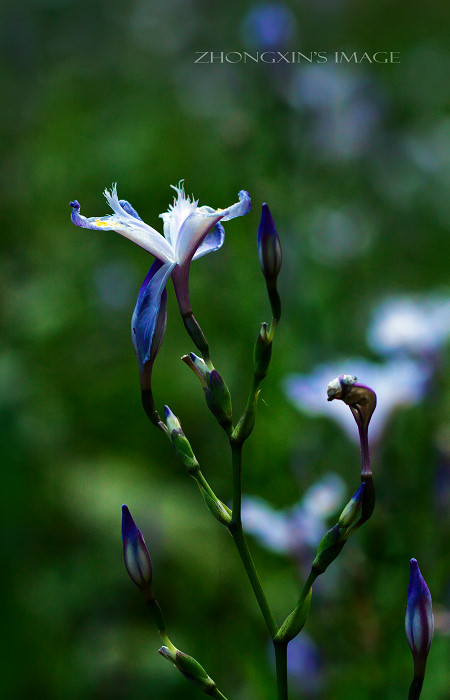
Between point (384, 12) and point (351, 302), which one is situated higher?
point (384, 12)

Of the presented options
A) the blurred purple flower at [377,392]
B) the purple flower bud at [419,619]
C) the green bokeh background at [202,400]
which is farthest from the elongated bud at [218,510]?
the blurred purple flower at [377,392]

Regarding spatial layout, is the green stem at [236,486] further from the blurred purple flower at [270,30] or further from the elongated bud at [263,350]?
the blurred purple flower at [270,30]

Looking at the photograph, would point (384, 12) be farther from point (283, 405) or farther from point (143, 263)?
point (283, 405)

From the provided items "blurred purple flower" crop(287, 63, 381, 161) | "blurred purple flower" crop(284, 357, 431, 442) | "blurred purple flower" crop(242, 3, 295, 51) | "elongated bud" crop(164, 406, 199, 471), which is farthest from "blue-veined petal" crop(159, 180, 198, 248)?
"blurred purple flower" crop(287, 63, 381, 161)

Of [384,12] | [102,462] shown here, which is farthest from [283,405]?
[384,12]

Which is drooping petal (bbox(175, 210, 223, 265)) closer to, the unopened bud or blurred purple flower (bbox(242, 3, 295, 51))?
the unopened bud
